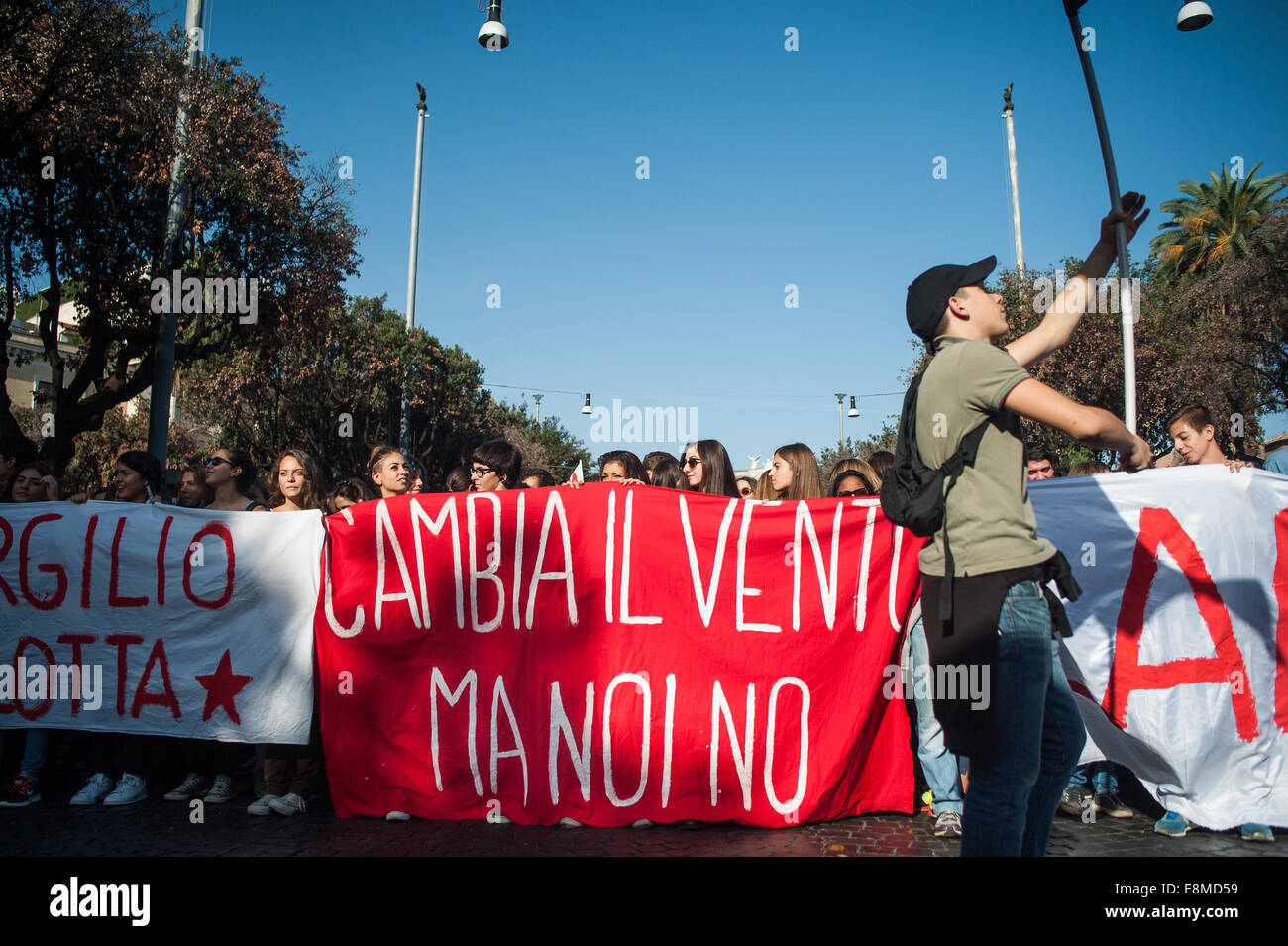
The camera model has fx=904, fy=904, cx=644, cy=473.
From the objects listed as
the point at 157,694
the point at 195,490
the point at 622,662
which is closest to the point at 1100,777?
the point at 622,662

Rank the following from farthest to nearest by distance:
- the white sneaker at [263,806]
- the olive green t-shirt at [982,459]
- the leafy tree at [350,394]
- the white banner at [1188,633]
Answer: the leafy tree at [350,394], the white sneaker at [263,806], the white banner at [1188,633], the olive green t-shirt at [982,459]

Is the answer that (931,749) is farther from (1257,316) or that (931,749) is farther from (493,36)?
(1257,316)

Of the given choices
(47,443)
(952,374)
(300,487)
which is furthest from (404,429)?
(952,374)

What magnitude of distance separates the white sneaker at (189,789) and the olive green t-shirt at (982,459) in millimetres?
4371

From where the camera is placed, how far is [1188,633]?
4457 millimetres

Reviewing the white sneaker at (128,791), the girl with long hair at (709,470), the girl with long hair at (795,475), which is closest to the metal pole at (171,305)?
the white sneaker at (128,791)

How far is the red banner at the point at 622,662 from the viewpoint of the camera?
449 cm

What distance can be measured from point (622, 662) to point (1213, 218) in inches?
1282

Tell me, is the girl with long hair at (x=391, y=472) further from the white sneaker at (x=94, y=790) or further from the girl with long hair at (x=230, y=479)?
the white sneaker at (x=94, y=790)

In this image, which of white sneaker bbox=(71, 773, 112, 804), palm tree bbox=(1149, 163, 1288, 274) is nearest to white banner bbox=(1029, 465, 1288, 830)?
white sneaker bbox=(71, 773, 112, 804)

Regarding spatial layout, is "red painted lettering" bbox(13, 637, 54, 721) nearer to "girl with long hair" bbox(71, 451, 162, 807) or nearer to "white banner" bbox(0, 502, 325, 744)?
"white banner" bbox(0, 502, 325, 744)

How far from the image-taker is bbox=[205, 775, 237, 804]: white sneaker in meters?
4.90

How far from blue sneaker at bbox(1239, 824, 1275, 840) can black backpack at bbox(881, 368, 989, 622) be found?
2839mm
